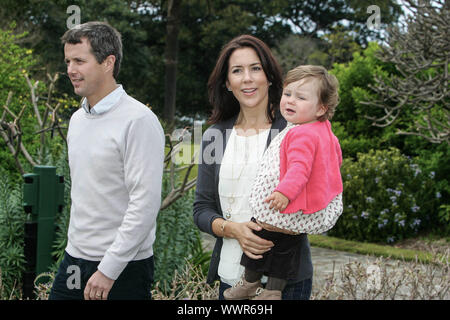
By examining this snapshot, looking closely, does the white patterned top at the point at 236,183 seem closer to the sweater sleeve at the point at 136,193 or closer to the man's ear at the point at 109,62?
the sweater sleeve at the point at 136,193

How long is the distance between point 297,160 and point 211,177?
20.6 inches

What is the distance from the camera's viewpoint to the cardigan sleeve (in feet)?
7.97

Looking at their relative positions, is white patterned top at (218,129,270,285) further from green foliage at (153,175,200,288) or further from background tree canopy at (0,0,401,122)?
background tree canopy at (0,0,401,122)

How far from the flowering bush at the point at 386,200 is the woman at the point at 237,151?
745 centimetres

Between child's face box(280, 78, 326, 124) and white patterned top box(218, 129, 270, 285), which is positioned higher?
child's face box(280, 78, 326, 124)

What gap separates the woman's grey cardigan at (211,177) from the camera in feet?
7.89

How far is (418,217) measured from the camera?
32.4 feet

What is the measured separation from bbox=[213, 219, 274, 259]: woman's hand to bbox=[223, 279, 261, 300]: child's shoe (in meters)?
0.15

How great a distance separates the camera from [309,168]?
80.7 inches

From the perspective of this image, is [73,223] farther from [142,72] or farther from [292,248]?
[142,72]

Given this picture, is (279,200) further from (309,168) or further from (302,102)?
(302,102)

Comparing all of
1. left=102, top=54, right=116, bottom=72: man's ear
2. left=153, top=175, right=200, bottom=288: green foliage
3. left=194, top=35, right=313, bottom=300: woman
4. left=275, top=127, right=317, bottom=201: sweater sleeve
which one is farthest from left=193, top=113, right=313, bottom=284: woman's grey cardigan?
left=153, top=175, right=200, bottom=288: green foliage

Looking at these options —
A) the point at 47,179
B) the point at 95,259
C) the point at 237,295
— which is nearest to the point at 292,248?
the point at 237,295

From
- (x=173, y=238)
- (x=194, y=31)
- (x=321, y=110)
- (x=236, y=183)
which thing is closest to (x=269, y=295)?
(x=236, y=183)
